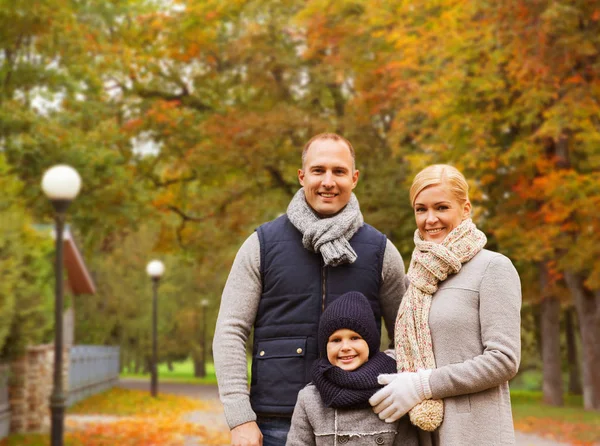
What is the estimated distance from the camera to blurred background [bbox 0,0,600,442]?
14414 millimetres

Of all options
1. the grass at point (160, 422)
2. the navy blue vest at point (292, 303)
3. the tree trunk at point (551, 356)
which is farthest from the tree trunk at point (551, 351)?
the navy blue vest at point (292, 303)

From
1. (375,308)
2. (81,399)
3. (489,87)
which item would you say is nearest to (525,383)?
(81,399)

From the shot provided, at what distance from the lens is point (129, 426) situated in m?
16.1

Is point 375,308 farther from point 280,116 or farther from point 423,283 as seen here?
point 280,116

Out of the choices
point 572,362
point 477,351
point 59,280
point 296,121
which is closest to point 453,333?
point 477,351

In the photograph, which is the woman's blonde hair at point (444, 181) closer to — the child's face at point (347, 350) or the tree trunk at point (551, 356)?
the child's face at point (347, 350)

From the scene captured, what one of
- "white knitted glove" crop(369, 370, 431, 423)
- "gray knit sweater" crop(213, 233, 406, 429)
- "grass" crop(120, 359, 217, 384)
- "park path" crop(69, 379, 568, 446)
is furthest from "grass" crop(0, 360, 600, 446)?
"white knitted glove" crop(369, 370, 431, 423)

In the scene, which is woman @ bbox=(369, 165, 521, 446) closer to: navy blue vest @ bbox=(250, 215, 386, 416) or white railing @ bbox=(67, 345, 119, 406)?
navy blue vest @ bbox=(250, 215, 386, 416)

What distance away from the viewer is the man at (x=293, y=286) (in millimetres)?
3744

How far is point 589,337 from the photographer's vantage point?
18.8m

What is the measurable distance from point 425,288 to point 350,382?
1.56ft

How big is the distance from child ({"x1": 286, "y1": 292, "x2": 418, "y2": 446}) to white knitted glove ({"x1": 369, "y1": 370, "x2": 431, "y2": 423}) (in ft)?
0.20

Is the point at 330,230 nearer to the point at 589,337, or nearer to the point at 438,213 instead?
the point at 438,213

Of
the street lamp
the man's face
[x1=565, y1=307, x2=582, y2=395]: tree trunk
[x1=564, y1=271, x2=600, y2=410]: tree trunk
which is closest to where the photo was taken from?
the man's face
